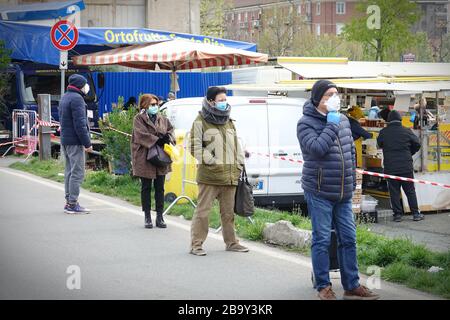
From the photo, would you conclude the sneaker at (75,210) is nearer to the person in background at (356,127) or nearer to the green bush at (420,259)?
the person in background at (356,127)

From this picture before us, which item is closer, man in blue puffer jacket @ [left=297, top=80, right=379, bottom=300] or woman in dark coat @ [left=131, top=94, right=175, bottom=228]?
man in blue puffer jacket @ [left=297, top=80, right=379, bottom=300]

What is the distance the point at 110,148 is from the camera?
15.0m

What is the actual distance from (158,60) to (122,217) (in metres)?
8.54

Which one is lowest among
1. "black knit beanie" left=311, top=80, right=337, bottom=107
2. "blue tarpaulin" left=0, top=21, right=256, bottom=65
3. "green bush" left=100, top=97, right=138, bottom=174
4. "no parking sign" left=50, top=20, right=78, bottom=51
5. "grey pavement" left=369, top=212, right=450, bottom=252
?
"grey pavement" left=369, top=212, right=450, bottom=252

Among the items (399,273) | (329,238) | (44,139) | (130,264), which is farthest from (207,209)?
(44,139)

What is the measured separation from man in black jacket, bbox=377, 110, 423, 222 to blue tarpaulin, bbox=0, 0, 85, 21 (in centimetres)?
1409

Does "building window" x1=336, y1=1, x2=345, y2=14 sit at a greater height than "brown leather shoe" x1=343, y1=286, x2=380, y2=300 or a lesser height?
greater

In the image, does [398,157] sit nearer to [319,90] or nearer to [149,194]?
[149,194]

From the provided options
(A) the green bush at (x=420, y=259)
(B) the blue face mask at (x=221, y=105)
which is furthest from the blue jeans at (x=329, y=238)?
(B) the blue face mask at (x=221, y=105)

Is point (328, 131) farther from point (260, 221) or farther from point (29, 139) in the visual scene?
point (29, 139)

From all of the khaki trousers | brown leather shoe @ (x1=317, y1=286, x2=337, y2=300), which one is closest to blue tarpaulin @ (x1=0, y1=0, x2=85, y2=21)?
the khaki trousers

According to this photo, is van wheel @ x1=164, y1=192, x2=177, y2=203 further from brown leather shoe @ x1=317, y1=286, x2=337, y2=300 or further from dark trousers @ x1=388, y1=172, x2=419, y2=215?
brown leather shoe @ x1=317, y1=286, x2=337, y2=300

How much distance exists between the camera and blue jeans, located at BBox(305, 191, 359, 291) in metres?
6.95

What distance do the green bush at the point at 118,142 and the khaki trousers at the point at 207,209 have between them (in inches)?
229
